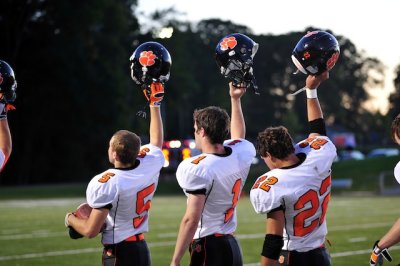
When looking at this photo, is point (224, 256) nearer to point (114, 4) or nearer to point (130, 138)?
point (130, 138)

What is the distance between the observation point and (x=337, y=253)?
12.4 metres

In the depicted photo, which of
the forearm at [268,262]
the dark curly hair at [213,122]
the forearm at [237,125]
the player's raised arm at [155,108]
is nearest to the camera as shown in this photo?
the forearm at [268,262]

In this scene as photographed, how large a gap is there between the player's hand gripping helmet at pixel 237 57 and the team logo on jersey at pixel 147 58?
49cm

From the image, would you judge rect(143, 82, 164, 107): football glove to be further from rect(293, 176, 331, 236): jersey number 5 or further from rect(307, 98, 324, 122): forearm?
rect(293, 176, 331, 236): jersey number 5

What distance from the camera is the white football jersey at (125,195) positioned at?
530cm

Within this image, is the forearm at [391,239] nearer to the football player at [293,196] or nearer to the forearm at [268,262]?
the football player at [293,196]

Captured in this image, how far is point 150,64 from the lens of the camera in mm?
6168

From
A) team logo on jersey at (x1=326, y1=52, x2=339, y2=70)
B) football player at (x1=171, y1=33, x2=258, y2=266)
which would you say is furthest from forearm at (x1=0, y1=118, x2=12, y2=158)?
team logo on jersey at (x1=326, y1=52, x2=339, y2=70)

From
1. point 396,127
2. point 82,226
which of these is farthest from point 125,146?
point 396,127

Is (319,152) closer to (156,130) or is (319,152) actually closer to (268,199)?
(268,199)

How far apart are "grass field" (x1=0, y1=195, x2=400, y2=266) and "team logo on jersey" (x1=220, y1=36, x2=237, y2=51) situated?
576 centimetres

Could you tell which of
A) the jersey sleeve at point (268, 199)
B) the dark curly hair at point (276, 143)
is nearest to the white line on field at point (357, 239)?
the dark curly hair at point (276, 143)

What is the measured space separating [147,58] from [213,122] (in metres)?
1.08

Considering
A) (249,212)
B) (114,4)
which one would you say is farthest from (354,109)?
(249,212)
